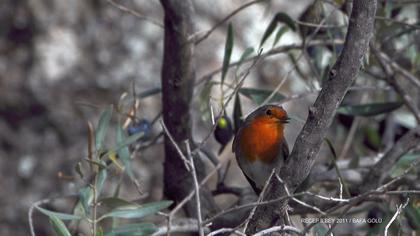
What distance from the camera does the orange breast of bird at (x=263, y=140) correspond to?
3.28 m

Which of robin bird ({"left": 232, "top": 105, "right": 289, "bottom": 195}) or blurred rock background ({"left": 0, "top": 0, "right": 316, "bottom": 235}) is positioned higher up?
blurred rock background ({"left": 0, "top": 0, "right": 316, "bottom": 235})

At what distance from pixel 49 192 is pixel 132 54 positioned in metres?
0.84

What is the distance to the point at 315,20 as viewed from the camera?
3135 mm

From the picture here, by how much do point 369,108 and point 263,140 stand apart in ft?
1.37

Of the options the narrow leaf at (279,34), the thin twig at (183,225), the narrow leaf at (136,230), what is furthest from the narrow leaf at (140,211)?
the narrow leaf at (279,34)

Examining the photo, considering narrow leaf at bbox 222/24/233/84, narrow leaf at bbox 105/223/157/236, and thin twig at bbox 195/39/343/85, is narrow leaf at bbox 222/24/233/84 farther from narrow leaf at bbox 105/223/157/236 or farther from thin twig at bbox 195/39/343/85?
narrow leaf at bbox 105/223/157/236

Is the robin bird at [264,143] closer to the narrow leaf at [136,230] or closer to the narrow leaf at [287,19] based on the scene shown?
the narrow leaf at [287,19]

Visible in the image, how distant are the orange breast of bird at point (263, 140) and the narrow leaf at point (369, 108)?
26cm

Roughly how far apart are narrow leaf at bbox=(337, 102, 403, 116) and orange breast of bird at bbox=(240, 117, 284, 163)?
0.26m

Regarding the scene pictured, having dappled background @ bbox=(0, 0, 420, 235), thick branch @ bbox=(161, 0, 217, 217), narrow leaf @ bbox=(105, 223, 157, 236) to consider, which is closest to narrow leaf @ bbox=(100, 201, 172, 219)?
narrow leaf @ bbox=(105, 223, 157, 236)

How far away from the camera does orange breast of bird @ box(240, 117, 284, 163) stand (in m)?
3.28

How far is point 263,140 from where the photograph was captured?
332 cm

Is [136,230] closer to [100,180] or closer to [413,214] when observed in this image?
[100,180]

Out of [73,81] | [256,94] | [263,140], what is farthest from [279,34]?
[73,81]
